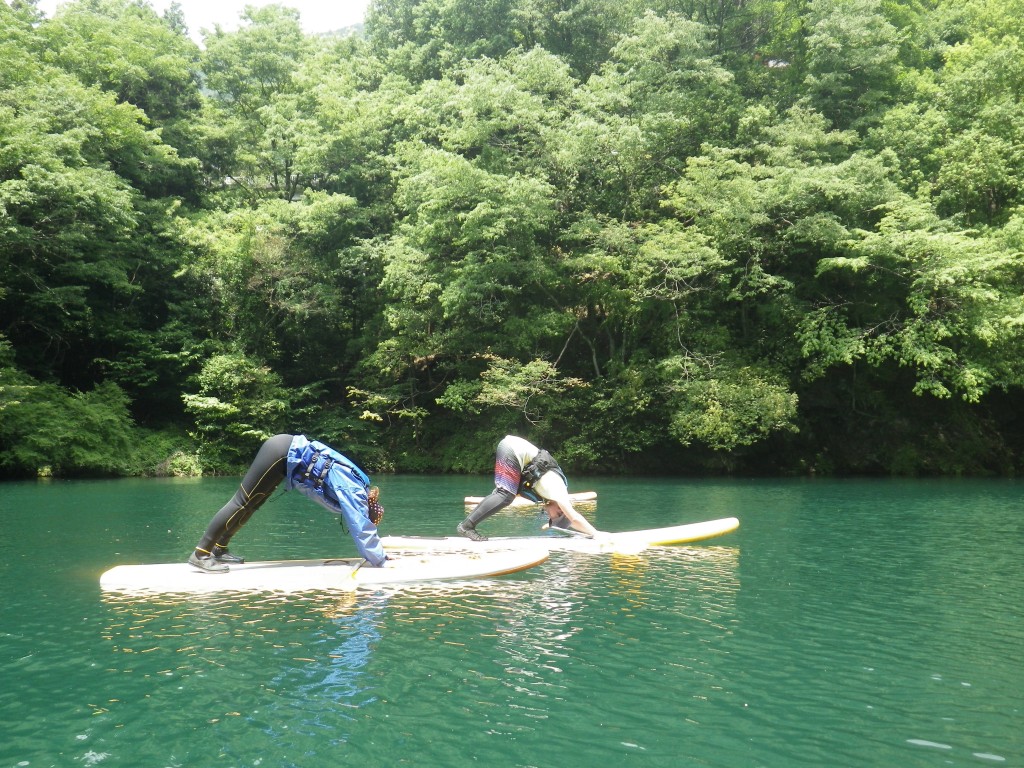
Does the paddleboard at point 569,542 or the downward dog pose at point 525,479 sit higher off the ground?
the downward dog pose at point 525,479

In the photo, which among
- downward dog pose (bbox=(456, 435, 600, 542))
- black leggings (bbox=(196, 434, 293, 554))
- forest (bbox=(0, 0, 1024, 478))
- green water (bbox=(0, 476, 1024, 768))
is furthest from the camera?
forest (bbox=(0, 0, 1024, 478))

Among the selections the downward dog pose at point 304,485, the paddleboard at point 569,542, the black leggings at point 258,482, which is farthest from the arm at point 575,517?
the black leggings at point 258,482

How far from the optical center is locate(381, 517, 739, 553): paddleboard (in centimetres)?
1017

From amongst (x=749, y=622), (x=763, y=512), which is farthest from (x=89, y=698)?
(x=763, y=512)

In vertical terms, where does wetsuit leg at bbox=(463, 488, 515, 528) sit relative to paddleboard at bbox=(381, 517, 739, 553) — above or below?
above

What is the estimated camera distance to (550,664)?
18.9 ft

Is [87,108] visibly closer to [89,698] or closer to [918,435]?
[89,698]

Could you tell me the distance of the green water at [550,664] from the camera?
436 cm

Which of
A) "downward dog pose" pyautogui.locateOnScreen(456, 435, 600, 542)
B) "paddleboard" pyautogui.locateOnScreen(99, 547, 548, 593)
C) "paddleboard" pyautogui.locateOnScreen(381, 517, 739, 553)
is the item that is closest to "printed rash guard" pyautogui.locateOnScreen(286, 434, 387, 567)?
"paddleboard" pyautogui.locateOnScreen(99, 547, 548, 593)

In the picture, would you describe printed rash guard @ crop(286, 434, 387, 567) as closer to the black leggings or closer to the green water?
the black leggings

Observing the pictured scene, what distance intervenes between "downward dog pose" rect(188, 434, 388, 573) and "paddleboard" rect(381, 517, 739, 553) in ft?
6.03

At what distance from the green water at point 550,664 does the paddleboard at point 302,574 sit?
11.0 inches

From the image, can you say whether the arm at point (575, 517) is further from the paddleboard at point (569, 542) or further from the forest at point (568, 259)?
the forest at point (568, 259)

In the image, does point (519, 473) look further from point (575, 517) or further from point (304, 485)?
point (304, 485)
